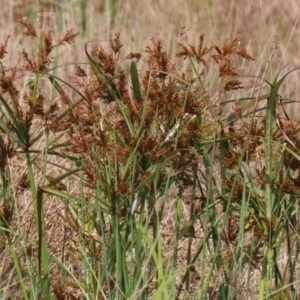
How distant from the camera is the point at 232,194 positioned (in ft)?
7.03

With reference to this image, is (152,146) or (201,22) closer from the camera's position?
(152,146)

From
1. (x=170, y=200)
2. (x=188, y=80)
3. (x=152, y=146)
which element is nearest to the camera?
(x=152, y=146)

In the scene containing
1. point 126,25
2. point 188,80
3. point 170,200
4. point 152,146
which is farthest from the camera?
point 126,25


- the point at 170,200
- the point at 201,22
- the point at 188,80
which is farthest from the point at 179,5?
the point at 188,80

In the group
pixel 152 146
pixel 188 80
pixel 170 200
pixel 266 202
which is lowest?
pixel 170 200

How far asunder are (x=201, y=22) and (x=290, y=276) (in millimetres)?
3960

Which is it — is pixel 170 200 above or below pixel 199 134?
below

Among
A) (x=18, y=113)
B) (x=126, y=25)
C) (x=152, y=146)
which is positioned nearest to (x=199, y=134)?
(x=152, y=146)

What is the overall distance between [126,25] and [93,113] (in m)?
3.82

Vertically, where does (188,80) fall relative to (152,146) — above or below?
above

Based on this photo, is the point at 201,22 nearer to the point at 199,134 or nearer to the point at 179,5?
the point at 179,5

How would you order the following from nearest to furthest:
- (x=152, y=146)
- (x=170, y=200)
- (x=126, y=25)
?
(x=152, y=146), (x=170, y=200), (x=126, y=25)

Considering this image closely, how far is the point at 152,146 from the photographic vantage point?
2070 mm

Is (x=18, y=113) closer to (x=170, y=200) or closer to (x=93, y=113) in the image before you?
(x=93, y=113)
